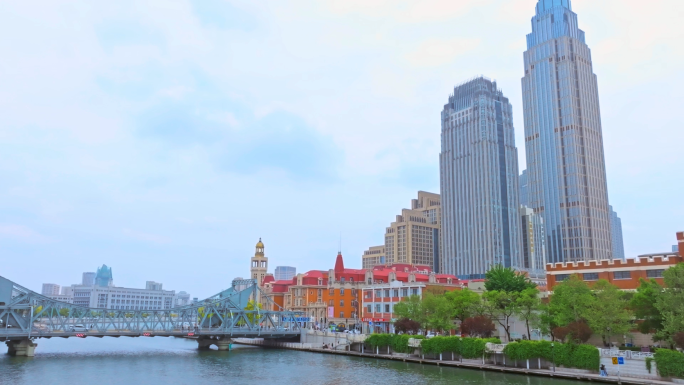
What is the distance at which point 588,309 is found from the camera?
64750 mm

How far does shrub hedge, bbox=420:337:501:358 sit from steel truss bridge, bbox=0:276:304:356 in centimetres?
3993

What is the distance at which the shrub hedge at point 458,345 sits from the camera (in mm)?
70250

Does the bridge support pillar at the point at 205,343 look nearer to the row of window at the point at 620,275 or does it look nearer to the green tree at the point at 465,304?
the green tree at the point at 465,304

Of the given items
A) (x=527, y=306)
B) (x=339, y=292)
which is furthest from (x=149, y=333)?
(x=527, y=306)

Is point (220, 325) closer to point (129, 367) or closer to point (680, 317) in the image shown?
point (129, 367)

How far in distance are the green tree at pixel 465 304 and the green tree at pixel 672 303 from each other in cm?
2729

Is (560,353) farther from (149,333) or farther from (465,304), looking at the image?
(149,333)

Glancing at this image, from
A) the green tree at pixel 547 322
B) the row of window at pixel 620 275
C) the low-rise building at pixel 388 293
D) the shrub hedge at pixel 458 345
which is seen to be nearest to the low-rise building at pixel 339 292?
the low-rise building at pixel 388 293

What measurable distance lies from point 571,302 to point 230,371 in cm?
4296

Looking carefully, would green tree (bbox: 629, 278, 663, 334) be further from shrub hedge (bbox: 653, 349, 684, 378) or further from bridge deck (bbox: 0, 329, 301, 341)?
bridge deck (bbox: 0, 329, 301, 341)

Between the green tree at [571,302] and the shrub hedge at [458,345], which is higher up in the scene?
the green tree at [571,302]

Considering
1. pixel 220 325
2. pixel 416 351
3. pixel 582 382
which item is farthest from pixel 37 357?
pixel 582 382

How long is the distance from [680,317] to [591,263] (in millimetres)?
30016

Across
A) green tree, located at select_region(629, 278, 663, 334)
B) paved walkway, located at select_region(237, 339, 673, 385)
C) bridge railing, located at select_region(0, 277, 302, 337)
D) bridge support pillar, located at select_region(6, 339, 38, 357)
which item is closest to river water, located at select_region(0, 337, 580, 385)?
paved walkway, located at select_region(237, 339, 673, 385)
